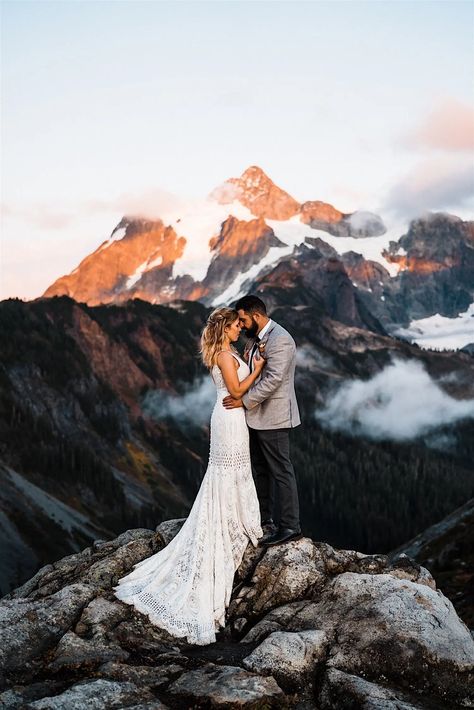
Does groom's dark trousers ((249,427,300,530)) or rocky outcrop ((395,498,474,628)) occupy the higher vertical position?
groom's dark trousers ((249,427,300,530))

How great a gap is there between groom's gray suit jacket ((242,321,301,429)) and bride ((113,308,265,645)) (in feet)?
0.88

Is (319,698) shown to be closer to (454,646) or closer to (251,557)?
(454,646)

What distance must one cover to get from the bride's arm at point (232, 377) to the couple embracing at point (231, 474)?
0.03 metres

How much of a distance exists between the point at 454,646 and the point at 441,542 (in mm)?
103107

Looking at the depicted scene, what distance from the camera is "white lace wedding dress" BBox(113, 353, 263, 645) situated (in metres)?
17.1

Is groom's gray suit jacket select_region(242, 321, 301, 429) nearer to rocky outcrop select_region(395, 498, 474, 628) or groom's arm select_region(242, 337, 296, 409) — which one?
groom's arm select_region(242, 337, 296, 409)

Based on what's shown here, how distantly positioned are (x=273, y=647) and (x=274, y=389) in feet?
20.3

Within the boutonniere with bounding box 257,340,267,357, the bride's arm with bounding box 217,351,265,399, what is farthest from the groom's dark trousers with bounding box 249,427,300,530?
the boutonniere with bounding box 257,340,267,357

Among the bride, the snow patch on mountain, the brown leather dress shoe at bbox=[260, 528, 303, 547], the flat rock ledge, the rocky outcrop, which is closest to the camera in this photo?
the flat rock ledge

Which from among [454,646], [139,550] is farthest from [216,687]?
[139,550]

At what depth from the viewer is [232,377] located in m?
18.1

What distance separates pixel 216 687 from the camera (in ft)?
43.7

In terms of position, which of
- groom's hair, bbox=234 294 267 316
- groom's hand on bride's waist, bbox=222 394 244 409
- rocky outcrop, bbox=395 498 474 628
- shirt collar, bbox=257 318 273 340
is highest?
groom's hair, bbox=234 294 267 316

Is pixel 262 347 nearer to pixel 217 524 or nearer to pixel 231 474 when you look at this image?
pixel 231 474
